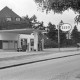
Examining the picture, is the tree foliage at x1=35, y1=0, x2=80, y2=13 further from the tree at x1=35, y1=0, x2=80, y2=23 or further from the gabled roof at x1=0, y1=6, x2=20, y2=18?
the gabled roof at x1=0, y1=6, x2=20, y2=18

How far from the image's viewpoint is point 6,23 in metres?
77.9

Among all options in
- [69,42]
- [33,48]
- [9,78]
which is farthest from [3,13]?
[9,78]

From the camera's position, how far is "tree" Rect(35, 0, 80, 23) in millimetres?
12102

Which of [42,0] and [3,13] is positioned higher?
[3,13]

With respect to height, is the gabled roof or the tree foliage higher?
the gabled roof

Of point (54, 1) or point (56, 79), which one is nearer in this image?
point (54, 1)

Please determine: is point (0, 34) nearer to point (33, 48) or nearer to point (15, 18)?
point (33, 48)

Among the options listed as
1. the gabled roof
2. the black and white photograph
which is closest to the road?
the black and white photograph

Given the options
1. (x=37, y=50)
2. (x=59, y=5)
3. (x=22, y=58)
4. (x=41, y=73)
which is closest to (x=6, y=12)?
(x=37, y=50)

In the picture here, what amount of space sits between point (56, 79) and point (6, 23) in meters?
65.6

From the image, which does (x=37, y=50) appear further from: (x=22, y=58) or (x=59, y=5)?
(x=59, y=5)

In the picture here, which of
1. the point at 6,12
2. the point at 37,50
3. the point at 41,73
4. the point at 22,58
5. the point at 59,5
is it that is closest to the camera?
the point at 59,5

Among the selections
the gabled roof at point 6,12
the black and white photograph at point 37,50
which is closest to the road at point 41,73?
the black and white photograph at point 37,50

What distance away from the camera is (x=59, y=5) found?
1242cm
